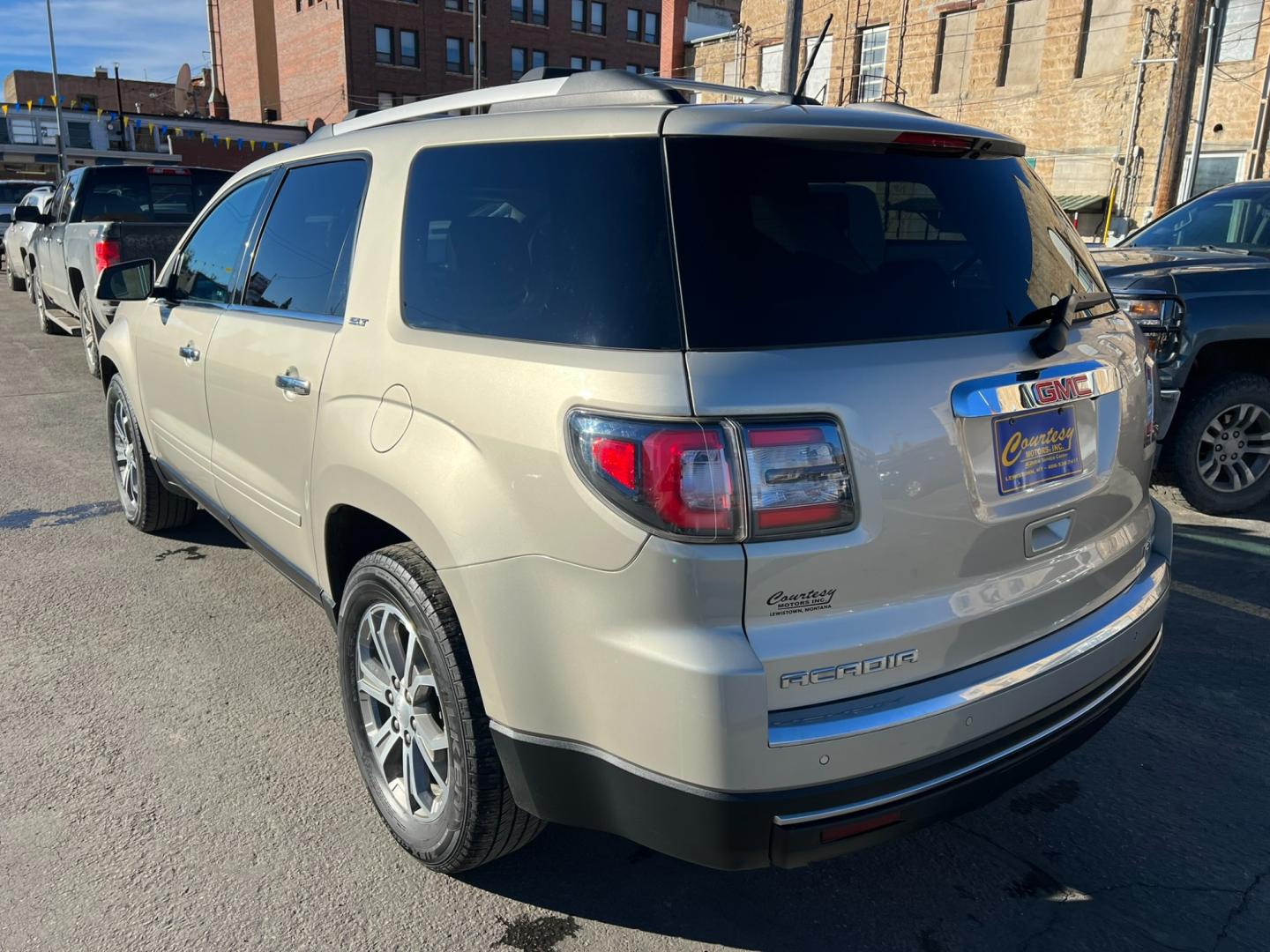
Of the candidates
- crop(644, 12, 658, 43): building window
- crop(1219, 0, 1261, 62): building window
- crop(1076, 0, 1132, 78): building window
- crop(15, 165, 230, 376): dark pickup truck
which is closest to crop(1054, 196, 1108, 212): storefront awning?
crop(1076, 0, 1132, 78): building window

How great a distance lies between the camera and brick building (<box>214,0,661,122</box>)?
52.2 m

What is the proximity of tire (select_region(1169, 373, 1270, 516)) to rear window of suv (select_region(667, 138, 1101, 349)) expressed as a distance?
3688 millimetres

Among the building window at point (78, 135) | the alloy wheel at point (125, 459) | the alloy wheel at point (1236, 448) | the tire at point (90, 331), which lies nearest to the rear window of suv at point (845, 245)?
the alloy wheel at point (1236, 448)

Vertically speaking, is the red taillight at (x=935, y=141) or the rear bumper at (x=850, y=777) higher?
the red taillight at (x=935, y=141)

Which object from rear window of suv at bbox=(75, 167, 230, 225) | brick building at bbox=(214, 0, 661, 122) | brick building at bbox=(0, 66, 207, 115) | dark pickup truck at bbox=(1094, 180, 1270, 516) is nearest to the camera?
dark pickup truck at bbox=(1094, 180, 1270, 516)

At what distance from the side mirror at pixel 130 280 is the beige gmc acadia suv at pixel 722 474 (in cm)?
232

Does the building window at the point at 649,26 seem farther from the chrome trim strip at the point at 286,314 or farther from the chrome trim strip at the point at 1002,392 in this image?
the chrome trim strip at the point at 1002,392

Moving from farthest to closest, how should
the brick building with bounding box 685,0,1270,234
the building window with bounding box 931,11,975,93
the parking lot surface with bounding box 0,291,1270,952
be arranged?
the building window with bounding box 931,11,975,93 → the brick building with bounding box 685,0,1270,234 → the parking lot surface with bounding box 0,291,1270,952

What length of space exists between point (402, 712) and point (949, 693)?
1463 millimetres

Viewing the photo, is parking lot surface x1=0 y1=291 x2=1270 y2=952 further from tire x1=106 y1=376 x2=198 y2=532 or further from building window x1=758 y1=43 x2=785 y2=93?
building window x1=758 y1=43 x2=785 y2=93

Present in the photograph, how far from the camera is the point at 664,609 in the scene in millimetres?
1869

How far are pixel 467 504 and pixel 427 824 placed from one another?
965 mm

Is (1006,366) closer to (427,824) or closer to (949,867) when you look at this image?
(949,867)

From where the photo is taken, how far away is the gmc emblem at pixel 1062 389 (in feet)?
7.32
